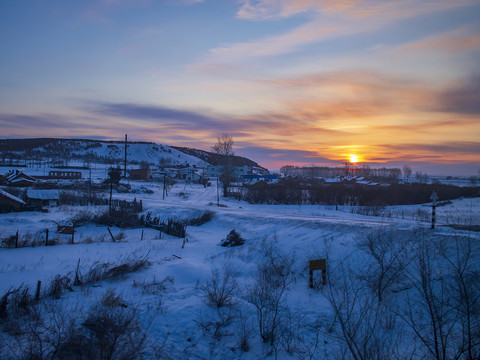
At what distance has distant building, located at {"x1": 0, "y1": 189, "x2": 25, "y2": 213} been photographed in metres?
27.6

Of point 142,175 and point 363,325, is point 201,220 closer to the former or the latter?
point 363,325

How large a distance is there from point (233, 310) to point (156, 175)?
84830 mm

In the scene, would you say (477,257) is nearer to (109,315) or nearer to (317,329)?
(317,329)

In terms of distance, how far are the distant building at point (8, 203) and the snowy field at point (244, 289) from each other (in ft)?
31.5

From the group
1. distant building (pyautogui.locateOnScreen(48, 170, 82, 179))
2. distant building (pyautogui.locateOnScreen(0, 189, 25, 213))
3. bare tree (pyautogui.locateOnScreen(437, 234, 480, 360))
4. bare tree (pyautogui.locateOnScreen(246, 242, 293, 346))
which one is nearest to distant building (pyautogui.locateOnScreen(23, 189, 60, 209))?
distant building (pyautogui.locateOnScreen(0, 189, 25, 213))

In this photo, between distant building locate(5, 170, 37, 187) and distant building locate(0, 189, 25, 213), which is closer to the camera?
distant building locate(0, 189, 25, 213)

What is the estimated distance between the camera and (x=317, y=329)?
7406mm

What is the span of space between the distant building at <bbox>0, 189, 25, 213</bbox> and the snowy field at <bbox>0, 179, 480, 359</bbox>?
9.60 m

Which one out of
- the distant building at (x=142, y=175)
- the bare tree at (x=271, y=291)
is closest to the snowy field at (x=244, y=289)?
the bare tree at (x=271, y=291)

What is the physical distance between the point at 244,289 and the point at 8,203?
93.5ft

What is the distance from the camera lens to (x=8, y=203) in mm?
28250

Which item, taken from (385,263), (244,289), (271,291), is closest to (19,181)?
(244,289)

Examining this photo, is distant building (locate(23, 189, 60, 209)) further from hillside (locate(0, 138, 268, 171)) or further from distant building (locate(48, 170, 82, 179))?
hillside (locate(0, 138, 268, 171))

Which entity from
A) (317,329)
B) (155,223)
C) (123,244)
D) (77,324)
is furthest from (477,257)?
(155,223)
